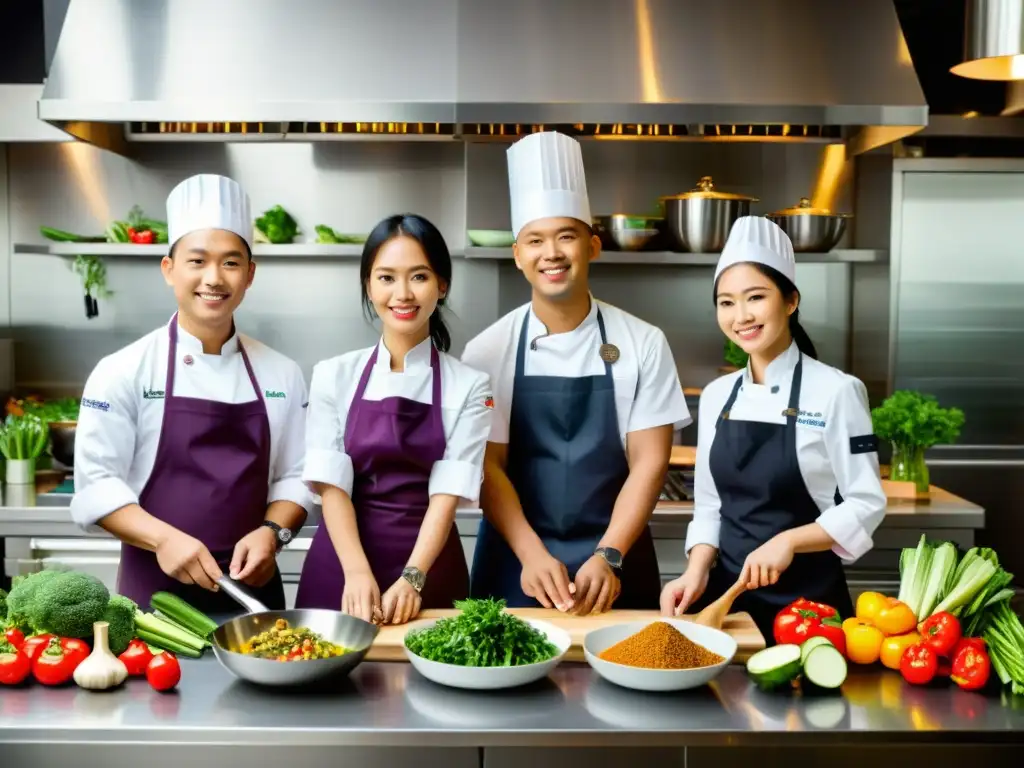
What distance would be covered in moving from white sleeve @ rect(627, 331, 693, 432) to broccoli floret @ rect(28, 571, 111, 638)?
4.04 feet

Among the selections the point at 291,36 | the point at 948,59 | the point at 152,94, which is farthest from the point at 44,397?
the point at 948,59

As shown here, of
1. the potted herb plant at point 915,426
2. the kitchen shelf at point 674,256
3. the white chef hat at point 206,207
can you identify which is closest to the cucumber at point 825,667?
the white chef hat at point 206,207

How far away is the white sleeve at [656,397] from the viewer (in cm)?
250

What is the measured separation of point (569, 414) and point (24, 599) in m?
1.21

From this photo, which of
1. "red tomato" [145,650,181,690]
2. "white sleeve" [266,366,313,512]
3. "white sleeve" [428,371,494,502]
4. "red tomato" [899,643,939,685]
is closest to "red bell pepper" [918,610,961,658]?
"red tomato" [899,643,939,685]

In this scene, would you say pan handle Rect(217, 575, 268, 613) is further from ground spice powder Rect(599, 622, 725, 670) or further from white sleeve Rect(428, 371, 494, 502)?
ground spice powder Rect(599, 622, 725, 670)

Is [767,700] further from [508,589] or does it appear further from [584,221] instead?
[584,221]

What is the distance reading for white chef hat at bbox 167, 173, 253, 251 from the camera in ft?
7.69

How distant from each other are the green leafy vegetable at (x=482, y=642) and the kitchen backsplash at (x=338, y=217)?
270cm

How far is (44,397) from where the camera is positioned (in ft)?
14.5

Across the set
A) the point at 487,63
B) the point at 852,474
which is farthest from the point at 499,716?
the point at 487,63

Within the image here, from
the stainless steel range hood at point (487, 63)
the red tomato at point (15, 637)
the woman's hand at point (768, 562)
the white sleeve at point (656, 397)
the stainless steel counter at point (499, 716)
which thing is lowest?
the stainless steel counter at point (499, 716)

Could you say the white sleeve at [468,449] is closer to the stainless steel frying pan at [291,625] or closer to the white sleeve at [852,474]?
the stainless steel frying pan at [291,625]

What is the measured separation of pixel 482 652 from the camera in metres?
1.76
